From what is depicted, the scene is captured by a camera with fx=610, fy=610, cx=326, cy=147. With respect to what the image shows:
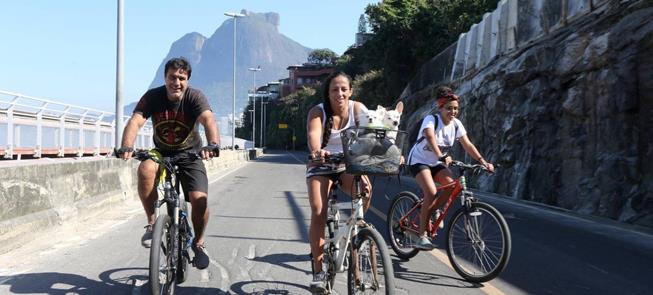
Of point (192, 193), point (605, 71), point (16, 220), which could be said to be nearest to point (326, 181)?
point (192, 193)

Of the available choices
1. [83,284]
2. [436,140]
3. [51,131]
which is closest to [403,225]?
[436,140]

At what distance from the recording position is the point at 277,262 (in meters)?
6.28

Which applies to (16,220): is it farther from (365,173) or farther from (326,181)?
(365,173)

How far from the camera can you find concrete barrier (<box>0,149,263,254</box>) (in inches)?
259

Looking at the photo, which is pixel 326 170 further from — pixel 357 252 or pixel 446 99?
pixel 446 99

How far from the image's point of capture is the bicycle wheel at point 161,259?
164 inches

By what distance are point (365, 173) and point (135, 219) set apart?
20.8 feet

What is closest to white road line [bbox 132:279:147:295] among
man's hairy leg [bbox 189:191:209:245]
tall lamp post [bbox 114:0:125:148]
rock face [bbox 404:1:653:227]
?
man's hairy leg [bbox 189:191:209:245]

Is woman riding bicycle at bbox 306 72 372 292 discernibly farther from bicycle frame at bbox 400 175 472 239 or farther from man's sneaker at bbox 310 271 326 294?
bicycle frame at bbox 400 175 472 239

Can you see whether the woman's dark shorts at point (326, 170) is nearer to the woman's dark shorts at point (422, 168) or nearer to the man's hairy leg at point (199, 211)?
the man's hairy leg at point (199, 211)

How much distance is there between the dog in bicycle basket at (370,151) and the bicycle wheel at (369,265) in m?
0.41

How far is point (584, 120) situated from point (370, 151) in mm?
10410

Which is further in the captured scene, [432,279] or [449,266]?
[449,266]

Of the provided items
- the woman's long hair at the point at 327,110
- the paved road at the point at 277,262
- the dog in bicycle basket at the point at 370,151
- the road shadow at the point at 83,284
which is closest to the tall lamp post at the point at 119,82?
the paved road at the point at 277,262
